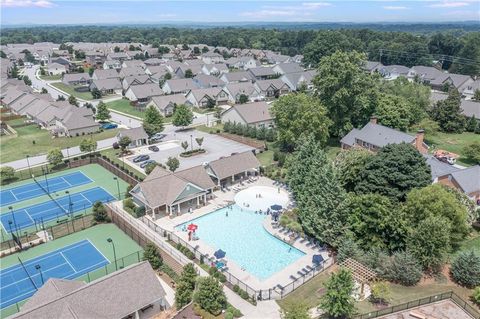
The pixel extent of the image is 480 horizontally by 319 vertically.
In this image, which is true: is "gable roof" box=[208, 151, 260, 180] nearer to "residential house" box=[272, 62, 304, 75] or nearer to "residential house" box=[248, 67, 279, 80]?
"residential house" box=[248, 67, 279, 80]

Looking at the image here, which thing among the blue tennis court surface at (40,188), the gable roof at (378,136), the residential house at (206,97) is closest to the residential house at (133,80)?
the residential house at (206,97)

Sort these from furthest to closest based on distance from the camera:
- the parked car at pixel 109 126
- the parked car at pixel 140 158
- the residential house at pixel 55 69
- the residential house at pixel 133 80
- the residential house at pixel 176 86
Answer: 1. the residential house at pixel 55 69
2. the residential house at pixel 133 80
3. the residential house at pixel 176 86
4. the parked car at pixel 109 126
5. the parked car at pixel 140 158

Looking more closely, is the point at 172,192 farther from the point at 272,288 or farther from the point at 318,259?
the point at 318,259

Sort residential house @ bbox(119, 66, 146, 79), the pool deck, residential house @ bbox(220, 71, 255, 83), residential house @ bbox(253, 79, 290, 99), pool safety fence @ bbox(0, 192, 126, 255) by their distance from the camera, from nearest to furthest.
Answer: the pool deck, pool safety fence @ bbox(0, 192, 126, 255), residential house @ bbox(253, 79, 290, 99), residential house @ bbox(220, 71, 255, 83), residential house @ bbox(119, 66, 146, 79)

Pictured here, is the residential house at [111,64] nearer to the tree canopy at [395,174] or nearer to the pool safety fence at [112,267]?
the pool safety fence at [112,267]

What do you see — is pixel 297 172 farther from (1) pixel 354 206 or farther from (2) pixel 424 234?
(2) pixel 424 234

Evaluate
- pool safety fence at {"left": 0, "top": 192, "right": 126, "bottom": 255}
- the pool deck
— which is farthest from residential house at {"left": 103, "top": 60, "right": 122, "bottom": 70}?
the pool deck
